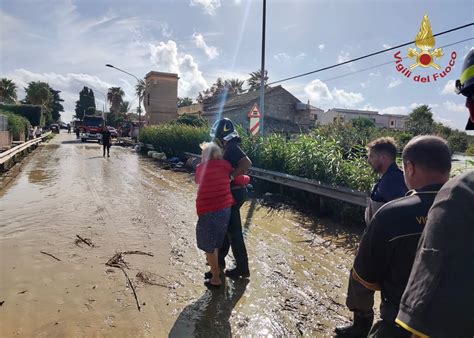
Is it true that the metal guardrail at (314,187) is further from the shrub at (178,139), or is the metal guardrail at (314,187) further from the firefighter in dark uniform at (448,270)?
the shrub at (178,139)

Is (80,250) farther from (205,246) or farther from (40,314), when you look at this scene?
(205,246)

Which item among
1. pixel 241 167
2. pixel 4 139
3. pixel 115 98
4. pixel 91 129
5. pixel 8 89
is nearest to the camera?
pixel 241 167

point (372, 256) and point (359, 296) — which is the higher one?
point (372, 256)

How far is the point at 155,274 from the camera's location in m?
4.62

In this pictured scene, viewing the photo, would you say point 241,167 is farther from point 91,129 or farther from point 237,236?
point 91,129

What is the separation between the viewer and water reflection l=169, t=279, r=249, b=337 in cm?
337

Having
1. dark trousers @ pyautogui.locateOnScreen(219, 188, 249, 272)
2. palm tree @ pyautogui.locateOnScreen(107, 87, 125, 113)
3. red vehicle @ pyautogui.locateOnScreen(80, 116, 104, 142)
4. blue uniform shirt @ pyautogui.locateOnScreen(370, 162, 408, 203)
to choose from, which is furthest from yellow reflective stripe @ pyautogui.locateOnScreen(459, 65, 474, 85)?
palm tree @ pyautogui.locateOnScreen(107, 87, 125, 113)

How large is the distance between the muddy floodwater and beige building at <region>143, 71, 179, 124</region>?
37.5 meters

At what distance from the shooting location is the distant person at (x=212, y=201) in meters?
4.17

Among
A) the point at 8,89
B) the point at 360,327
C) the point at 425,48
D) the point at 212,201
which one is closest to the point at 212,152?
the point at 212,201

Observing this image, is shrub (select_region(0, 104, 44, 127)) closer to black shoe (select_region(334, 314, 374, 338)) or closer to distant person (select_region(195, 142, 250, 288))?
distant person (select_region(195, 142, 250, 288))

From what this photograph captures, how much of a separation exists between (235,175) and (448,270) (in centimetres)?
335

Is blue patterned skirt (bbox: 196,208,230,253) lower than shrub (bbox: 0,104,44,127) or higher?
lower

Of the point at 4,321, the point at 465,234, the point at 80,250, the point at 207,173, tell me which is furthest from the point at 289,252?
the point at 465,234
